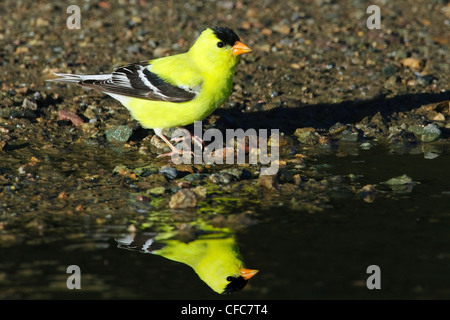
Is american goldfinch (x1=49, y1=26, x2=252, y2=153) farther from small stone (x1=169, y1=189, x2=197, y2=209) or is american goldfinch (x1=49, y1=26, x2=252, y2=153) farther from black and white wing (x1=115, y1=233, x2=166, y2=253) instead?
black and white wing (x1=115, y1=233, x2=166, y2=253)

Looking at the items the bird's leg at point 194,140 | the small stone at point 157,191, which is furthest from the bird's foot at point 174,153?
the small stone at point 157,191

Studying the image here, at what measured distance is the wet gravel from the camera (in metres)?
5.93

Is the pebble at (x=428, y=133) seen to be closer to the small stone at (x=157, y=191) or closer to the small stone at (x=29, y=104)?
the small stone at (x=157, y=191)

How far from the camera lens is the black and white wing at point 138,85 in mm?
6949

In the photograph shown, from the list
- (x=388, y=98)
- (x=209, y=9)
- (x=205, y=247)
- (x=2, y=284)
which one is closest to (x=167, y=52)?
(x=209, y=9)

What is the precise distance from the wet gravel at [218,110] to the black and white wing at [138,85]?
0.51 m

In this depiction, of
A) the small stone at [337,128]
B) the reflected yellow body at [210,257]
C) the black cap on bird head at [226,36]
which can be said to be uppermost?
the black cap on bird head at [226,36]

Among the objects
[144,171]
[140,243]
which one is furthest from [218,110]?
[140,243]

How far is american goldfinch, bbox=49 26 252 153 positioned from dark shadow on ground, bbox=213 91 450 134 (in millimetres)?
840

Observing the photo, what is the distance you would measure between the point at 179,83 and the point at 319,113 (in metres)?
2.06

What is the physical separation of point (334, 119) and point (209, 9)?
390 cm

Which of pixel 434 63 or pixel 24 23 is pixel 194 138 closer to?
pixel 434 63

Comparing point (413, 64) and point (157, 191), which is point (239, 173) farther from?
point (413, 64)

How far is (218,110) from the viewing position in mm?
8234
